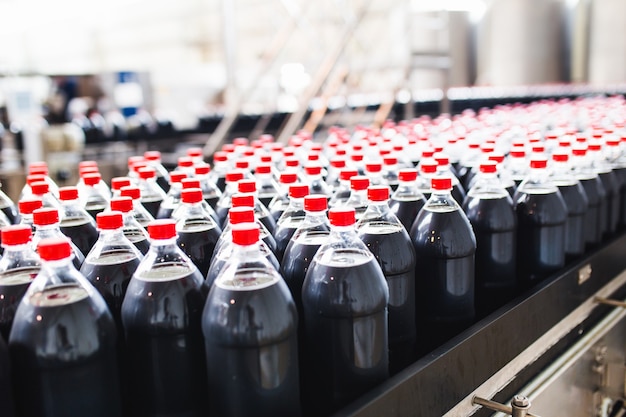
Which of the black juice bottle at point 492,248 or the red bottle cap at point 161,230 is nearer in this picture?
the red bottle cap at point 161,230

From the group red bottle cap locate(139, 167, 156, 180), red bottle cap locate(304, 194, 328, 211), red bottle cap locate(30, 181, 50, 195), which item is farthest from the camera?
red bottle cap locate(139, 167, 156, 180)

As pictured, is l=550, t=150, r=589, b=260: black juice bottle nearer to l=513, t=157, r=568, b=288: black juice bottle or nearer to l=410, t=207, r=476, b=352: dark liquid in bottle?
l=513, t=157, r=568, b=288: black juice bottle

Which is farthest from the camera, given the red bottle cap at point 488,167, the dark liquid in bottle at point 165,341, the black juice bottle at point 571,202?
the black juice bottle at point 571,202

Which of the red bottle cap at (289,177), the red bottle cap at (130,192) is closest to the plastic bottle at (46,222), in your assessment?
the red bottle cap at (130,192)

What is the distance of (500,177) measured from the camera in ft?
5.81

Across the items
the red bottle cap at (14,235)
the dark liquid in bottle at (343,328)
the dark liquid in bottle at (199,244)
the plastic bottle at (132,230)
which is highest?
the red bottle cap at (14,235)

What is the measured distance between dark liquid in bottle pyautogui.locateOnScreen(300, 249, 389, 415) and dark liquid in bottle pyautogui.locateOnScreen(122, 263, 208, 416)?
19cm

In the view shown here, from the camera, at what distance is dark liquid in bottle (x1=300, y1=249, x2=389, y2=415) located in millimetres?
1002

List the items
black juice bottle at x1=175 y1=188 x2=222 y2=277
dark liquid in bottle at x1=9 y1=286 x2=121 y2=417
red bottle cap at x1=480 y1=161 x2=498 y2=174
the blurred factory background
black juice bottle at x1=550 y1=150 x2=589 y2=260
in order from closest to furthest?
dark liquid in bottle at x1=9 y1=286 x2=121 y2=417
black juice bottle at x1=175 y1=188 x2=222 y2=277
red bottle cap at x1=480 y1=161 x2=498 y2=174
black juice bottle at x1=550 y1=150 x2=589 y2=260
the blurred factory background

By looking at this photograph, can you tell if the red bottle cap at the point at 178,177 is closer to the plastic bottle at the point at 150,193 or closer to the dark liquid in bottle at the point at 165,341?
the plastic bottle at the point at 150,193

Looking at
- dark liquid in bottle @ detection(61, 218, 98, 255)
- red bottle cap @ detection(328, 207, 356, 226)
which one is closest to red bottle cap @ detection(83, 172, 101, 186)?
dark liquid in bottle @ detection(61, 218, 98, 255)

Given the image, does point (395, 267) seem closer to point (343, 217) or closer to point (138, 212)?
point (343, 217)

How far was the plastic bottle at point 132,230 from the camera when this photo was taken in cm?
114

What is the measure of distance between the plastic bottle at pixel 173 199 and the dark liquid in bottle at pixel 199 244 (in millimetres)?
263
